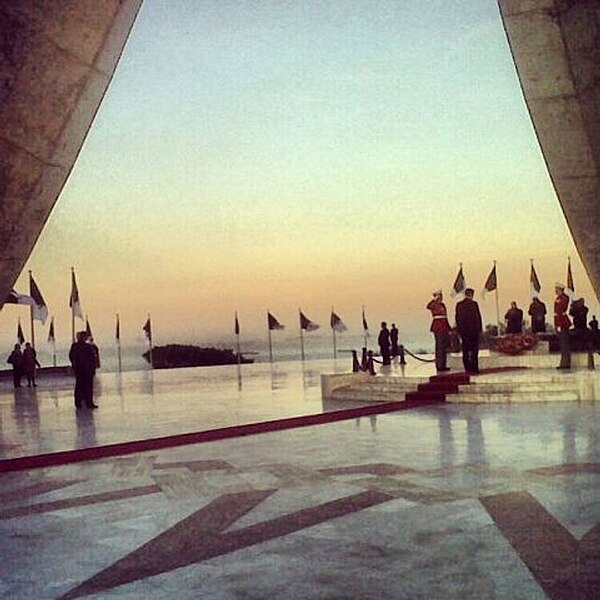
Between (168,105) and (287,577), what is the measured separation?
1757cm

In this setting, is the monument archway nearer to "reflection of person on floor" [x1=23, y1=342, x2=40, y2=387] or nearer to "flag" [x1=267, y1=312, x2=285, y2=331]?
"reflection of person on floor" [x1=23, y1=342, x2=40, y2=387]

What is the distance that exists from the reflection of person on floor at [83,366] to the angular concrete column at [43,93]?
544cm

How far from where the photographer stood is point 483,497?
5.19 meters

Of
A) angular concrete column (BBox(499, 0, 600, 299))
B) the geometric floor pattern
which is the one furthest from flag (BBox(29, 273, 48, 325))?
angular concrete column (BBox(499, 0, 600, 299))

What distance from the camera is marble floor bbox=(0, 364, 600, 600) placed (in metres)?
3.52

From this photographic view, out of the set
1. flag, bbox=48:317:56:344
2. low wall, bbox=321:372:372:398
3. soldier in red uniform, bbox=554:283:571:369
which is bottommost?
low wall, bbox=321:372:372:398

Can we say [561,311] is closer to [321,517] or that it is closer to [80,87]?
[80,87]

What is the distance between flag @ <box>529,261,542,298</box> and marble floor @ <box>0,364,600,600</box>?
19252mm

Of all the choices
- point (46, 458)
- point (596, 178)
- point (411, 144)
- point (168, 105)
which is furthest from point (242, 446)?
point (411, 144)

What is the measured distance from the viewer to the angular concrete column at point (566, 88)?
854 centimetres

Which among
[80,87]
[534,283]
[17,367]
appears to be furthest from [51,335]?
[80,87]

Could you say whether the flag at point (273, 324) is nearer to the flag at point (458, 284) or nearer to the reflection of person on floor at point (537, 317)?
the flag at point (458, 284)

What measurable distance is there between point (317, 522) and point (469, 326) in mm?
10259

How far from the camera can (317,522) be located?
468cm
